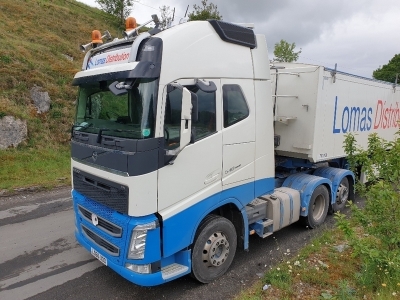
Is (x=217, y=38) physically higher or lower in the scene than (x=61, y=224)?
higher

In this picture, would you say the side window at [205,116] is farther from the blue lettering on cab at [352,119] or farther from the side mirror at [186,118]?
the blue lettering on cab at [352,119]

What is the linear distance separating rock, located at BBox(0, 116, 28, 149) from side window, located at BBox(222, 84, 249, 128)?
9.51 m

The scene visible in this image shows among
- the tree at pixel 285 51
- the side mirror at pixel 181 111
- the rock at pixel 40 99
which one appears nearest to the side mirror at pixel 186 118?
the side mirror at pixel 181 111

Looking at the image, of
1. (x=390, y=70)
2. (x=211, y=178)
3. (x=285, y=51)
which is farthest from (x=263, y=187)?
(x=390, y=70)

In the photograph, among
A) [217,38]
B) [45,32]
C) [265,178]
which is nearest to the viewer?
[217,38]

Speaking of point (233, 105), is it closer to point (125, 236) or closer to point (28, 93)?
point (125, 236)

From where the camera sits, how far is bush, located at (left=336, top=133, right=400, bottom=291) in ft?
10.9

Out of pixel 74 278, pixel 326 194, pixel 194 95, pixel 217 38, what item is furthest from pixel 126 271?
pixel 326 194

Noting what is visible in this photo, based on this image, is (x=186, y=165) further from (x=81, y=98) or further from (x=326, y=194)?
(x=326, y=194)

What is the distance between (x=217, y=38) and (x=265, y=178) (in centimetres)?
214

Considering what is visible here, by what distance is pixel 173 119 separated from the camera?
10.9 ft

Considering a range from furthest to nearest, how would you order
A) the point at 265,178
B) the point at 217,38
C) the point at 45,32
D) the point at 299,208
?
the point at 45,32, the point at 299,208, the point at 265,178, the point at 217,38

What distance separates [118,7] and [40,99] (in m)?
21.3

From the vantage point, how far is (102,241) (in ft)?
12.3
